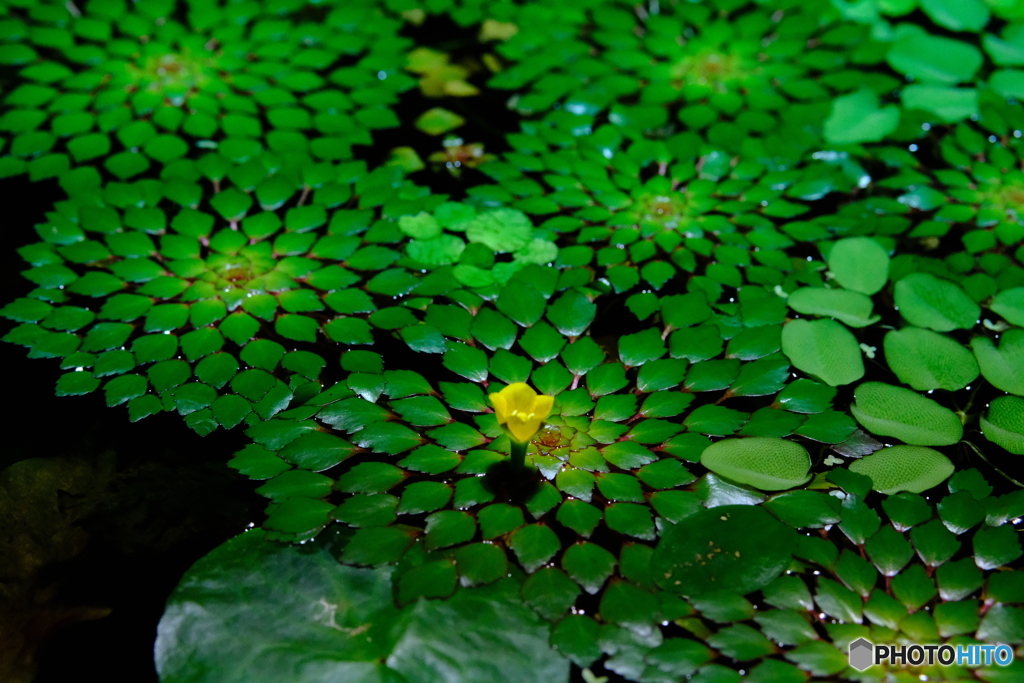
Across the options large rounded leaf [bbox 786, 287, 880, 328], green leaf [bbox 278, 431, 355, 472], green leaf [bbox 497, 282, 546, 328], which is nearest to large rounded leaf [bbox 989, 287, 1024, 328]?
large rounded leaf [bbox 786, 287, 880, 328]

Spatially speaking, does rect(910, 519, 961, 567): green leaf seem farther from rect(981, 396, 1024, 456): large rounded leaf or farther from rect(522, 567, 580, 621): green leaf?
rect(522, 567, 580, 621): green leaf

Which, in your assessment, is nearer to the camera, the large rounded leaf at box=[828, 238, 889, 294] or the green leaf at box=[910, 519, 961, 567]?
the green leaf at box=[910, 519, 961, 567]

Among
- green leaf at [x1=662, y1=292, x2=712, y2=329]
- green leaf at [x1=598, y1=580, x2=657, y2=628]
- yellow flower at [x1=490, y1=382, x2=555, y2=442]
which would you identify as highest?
yellow flower at [x1=490, y1=382, x2=555, y2=442]

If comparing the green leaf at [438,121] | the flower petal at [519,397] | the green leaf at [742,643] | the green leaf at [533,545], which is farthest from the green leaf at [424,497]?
the green leaf at [438,121]

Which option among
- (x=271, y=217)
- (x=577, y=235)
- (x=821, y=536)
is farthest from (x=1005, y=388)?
(x=271, y=217)

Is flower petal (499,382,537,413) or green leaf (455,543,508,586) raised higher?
flower petal (499,382,537,413)

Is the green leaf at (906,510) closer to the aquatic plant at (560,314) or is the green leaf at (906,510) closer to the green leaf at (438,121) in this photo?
the aquatic plant at (560,314)

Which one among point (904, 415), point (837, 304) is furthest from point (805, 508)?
point (837, 304)
